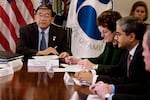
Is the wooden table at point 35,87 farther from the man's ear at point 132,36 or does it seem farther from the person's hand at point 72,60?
the man's ear at point 132,36

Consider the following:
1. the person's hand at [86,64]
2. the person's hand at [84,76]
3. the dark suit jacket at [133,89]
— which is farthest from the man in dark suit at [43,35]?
the dark suit jacket at [133,89]

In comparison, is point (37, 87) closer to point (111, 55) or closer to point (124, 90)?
point (124, 90)

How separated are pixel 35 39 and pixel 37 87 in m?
1.61

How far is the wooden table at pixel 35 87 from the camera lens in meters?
2.09

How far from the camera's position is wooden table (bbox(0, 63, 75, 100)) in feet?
6.85

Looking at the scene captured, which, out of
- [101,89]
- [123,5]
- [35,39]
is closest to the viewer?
[101,89]

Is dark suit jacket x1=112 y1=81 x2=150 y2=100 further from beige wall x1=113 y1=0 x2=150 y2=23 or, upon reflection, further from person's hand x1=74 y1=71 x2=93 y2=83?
beige wall x1=113 y1=0 x2=150 y2=23

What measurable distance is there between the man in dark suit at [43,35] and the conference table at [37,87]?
1122mm

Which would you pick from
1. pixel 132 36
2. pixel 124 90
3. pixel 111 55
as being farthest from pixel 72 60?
pixel 124 90

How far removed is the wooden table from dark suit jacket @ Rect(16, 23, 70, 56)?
111cm

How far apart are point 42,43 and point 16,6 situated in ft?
4.17

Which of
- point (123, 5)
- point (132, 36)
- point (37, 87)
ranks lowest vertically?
point (37, 87)

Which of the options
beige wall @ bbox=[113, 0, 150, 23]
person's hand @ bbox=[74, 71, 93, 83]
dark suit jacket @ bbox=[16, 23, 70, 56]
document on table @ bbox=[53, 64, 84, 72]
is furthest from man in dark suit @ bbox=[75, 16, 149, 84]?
beige wall @ bbox=[113, 0, 150, 23]

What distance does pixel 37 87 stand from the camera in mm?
2322
